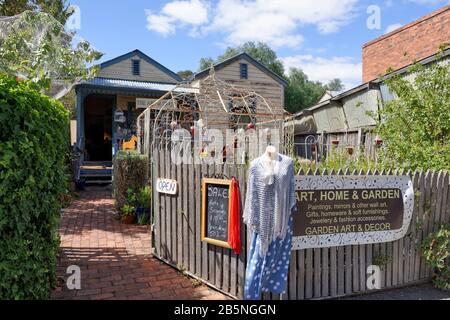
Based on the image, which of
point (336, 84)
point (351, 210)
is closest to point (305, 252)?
point (351, 210)

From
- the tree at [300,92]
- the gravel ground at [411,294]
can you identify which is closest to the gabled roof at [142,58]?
the gravel ground at [411,294]

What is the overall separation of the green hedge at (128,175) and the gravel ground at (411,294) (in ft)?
17.4

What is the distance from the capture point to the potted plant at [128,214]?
7359 millimetres

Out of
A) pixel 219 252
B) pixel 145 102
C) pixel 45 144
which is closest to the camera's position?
pixel 45 144

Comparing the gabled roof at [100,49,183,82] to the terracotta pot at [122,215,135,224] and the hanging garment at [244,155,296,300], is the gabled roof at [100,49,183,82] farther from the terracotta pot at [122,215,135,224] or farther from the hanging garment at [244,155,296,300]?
the hanging garment at [244,155,296,300]

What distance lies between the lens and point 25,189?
301 cm

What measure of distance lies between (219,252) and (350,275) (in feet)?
5.53

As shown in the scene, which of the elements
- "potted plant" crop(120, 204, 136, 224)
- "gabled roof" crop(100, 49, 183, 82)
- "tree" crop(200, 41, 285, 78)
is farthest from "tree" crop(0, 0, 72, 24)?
"tree" crop(200, 41, 285, 78)

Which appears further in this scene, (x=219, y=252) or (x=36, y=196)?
(x=219, y=252)

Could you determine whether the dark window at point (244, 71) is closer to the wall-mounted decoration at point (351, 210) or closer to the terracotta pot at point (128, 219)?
the terracotta pot at point (128, 219)
